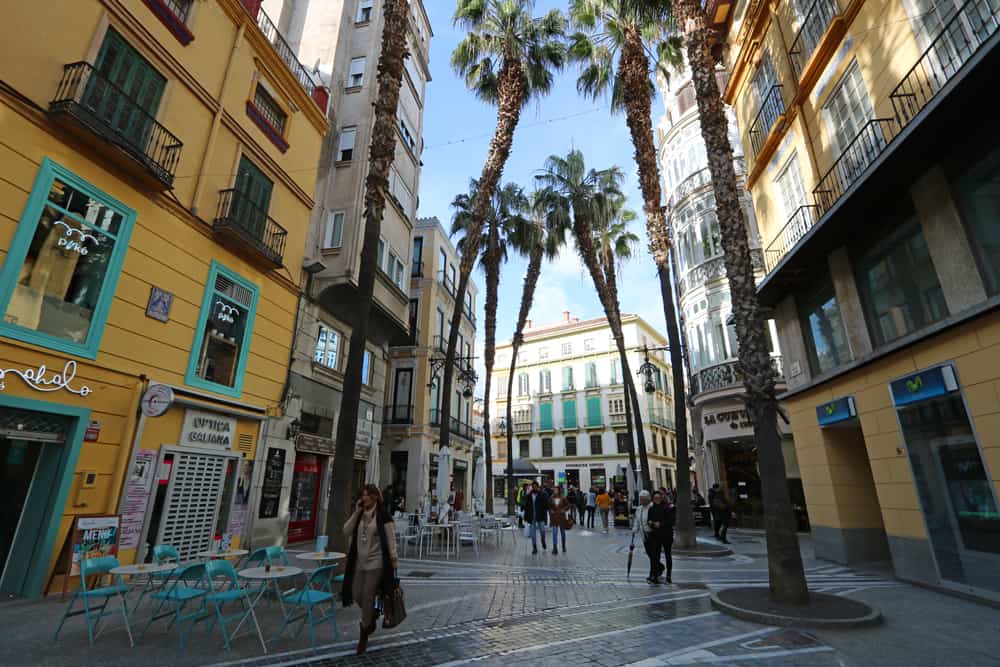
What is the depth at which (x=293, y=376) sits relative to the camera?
13633 mm

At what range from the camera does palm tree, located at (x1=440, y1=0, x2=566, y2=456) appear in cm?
1775

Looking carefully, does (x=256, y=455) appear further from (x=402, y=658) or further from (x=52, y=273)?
(x=402, y=658)

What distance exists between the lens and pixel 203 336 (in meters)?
10.5

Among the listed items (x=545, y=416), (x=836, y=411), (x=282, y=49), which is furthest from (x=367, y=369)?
(x=545, y=416)

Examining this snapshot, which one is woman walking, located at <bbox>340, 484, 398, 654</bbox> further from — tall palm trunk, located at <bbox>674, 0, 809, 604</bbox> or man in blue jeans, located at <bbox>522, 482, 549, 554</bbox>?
man in blue jeans, located at <bbox>522, 482, 549, 554</bbox>

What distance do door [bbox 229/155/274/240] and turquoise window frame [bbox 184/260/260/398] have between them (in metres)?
1.16

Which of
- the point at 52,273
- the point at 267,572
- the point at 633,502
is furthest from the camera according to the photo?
the point at 633,502

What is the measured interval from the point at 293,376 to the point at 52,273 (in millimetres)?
6420

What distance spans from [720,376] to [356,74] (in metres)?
18.0

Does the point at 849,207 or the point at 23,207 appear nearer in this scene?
the point at 23,207

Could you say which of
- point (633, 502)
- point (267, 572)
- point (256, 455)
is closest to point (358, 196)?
point (256, 455)

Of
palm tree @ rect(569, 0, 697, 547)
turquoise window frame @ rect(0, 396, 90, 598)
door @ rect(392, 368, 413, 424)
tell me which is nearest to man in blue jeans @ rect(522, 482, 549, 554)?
palm tree @ rect(569, 0, 697, 547)

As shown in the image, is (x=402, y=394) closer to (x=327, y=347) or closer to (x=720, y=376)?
(x=327, y=347)

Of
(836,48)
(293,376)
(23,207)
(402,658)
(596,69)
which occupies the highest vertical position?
(596,69)
